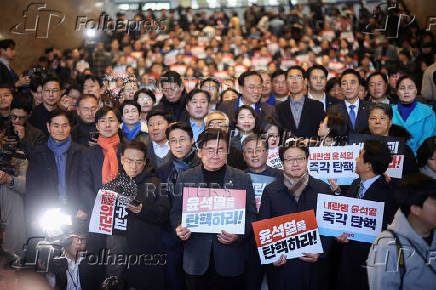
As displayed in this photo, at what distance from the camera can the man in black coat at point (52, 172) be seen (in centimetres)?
426

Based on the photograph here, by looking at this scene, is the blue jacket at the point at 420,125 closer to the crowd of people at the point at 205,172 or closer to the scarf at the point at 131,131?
the crowd of people at the point at 205,172

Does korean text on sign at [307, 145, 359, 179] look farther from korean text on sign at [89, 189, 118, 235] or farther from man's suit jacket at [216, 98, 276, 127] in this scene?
korean text on sign at [89, 189, 118, 235]

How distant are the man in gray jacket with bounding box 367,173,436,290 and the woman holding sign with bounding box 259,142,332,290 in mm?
634

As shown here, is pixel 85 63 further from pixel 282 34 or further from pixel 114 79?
pixel 282 34

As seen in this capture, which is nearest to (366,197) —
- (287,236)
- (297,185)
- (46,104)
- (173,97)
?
(297,185)

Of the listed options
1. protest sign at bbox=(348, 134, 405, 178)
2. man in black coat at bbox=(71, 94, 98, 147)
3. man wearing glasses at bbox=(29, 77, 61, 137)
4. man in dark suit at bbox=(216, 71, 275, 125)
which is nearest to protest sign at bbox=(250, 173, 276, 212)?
protest sign at bbox=(348, 134, 405, 178)

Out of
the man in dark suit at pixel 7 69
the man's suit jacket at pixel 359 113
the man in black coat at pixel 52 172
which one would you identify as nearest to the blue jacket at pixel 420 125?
the man's suit jacket at pixel 359 113

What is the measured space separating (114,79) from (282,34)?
692 cm

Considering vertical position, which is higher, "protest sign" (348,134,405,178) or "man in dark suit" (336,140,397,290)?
"protest sign" (348,134,405,178)

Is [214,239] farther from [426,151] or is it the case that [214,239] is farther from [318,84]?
[318,84]

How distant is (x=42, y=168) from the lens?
14.0 feet

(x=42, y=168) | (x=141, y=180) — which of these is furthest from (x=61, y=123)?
(x=141, y=180)

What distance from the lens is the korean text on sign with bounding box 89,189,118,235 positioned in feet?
11.9

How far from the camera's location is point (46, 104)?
18.2 ft
